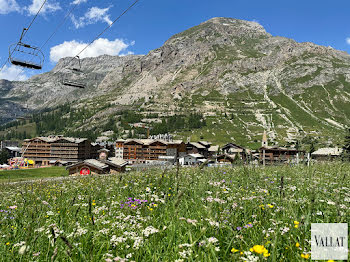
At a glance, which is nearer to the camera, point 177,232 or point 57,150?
point 177,232

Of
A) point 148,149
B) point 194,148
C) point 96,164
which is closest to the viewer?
point 96,164

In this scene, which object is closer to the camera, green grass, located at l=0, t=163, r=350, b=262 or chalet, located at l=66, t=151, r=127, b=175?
green grass, located at l=0, t=163, r=350, b=262

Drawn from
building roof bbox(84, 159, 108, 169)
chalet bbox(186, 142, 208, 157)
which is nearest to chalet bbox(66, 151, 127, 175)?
building roof bbox(84, 159, 108, 169)

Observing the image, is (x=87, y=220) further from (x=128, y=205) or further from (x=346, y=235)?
(x=346, y=235)

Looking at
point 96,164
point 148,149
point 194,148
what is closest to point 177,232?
point 96,164

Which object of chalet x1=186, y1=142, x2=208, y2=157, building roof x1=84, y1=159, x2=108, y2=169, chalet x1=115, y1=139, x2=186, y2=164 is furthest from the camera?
chalet x1=186, y1=142, x2=208, y2=157

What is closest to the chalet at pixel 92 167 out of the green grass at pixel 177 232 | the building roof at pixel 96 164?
the building roof at pixel 96 164

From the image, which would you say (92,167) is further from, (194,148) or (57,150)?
(57,150)

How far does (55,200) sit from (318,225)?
22.4ft

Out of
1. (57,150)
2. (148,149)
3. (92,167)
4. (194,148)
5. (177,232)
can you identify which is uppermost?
(177,232)

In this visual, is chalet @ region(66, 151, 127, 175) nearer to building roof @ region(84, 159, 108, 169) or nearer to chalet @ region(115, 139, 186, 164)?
building roof @ region(84, 159, 108, 169)

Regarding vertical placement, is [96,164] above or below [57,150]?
above

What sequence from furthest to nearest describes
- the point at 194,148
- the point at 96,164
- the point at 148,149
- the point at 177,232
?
1. the point at 194,148
2. the point at 148,149
3. the point at 96,164
4. the point at 177,232

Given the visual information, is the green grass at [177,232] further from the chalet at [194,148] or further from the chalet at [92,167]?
the chalet at [194,148]
